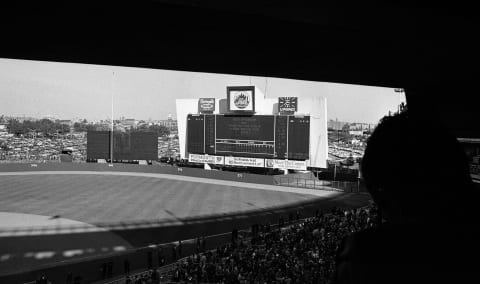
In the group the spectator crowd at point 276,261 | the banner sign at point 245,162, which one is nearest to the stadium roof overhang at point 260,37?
the spectator crowd at point 276,261

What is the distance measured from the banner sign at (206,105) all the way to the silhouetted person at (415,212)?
36697 mm

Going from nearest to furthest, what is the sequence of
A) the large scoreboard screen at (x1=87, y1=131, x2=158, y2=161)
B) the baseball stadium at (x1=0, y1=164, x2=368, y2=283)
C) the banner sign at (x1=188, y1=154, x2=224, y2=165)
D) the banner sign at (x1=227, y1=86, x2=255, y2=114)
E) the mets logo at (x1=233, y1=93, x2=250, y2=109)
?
the baseball stadium at (x1=0, y1=164, x2=368, y2=283)
the banner sign at (x1=227, y1=86, x2=255, y2=114)
the mets logo at (x1=233, y1=93, x2=250, y2=109)
the banner sign at (x1=188, y1=154, x2=224, y2=165)
the large scoreboard screen at (x1=87, y1=131, x2=158, y2=161)

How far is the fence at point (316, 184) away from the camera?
107ft

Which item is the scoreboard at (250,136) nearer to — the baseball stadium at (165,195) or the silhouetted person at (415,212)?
the baseball stadium at (165,195)

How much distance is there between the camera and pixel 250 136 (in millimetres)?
35281

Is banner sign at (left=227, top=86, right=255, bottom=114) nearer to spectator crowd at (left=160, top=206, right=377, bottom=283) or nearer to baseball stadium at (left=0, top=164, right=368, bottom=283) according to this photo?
baseball stadium at (left=0, top=164, right=368, bottom=283)

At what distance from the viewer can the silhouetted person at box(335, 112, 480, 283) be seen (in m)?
0.93

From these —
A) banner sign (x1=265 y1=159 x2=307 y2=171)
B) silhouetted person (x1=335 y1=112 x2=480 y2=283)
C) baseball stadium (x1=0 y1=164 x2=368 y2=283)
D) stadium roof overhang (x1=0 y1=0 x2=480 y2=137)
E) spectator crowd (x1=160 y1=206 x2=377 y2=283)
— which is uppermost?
stadium roof overhang (x1=0 y1=0 x2=480 y2=137)

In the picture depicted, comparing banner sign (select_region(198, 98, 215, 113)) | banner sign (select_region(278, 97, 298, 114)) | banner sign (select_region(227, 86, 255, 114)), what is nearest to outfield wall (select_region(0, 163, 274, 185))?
banner sign (select_region(198, 98, 215, 113))

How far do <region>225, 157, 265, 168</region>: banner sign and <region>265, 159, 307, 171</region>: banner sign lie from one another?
58 centimetres

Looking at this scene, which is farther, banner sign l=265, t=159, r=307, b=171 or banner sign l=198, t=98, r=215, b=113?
banner sign l=198, t=98, r=215, b=113

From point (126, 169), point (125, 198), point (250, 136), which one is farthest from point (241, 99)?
point (126, 169)

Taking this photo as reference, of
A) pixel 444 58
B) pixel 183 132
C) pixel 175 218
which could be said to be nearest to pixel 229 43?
pixel 444 58

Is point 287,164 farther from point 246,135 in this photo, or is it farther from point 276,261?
point 276,261
